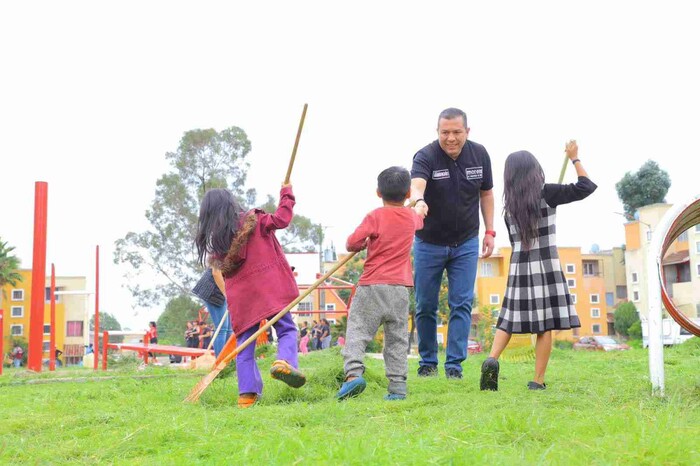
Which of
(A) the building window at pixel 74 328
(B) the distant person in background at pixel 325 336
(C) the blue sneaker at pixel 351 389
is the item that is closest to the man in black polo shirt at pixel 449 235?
(C) the blue sneaker at pixel 351 389

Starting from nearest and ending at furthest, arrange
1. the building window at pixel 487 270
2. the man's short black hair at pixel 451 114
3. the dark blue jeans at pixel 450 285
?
the man's short black hair at pixel 451 114
the dark blue jeans at pixel 450 285
the building window at pixel 487 270

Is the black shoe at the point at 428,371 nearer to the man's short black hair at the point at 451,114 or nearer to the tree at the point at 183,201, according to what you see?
the man's short black hair at the point at 451,114

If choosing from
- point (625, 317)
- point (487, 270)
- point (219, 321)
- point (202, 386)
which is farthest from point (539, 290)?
point (487, 270)

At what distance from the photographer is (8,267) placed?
5184cm

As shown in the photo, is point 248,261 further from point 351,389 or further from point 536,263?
point 536,263

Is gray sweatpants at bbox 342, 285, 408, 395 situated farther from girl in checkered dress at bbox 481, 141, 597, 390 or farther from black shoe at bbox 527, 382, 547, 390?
Result: black shoe at bbox 527, 382, 547, 390

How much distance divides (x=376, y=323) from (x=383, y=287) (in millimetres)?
228

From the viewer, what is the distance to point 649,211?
57.6 m

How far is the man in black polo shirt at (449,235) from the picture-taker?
5898 millimetres

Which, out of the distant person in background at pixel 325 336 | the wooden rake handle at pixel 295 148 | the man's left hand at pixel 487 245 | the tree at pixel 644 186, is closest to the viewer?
the wooden rake handle at pixel 295 148

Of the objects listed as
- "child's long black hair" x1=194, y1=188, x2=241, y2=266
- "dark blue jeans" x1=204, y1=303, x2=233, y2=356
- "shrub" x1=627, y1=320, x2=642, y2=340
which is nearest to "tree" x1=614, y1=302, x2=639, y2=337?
"shrub" x1=627, y1=320, x2=642, y2=340

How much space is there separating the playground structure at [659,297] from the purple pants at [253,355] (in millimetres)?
2122

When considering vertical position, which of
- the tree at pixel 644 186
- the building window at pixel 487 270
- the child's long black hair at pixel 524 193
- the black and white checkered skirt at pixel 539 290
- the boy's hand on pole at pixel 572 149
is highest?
the tree at pixel 644 186

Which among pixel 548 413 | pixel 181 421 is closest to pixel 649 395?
pixel 548 413
